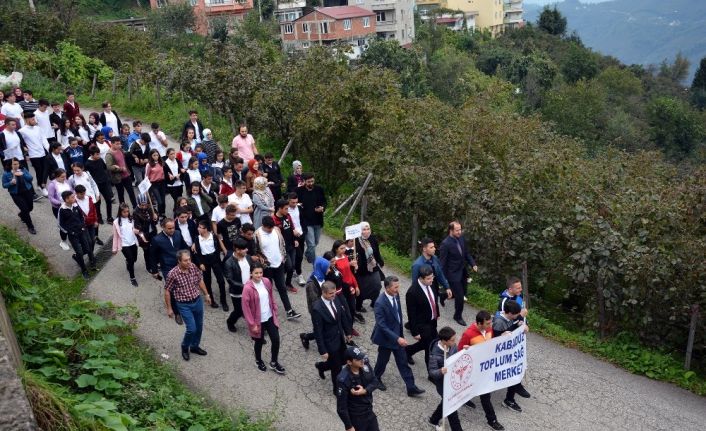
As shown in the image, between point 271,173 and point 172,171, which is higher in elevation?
point 172,171

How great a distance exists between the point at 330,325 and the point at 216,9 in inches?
2717

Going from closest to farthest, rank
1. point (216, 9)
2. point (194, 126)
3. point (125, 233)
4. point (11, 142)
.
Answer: point (125, 233), point (11, 142), point (194, 126), point (216, 9)

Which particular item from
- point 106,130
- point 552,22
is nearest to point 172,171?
point 106,130

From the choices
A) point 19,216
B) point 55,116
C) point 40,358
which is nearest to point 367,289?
point 40,358

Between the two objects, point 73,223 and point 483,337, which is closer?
point 483,337

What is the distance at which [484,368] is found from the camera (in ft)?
26.4

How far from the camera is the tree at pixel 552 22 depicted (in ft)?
312

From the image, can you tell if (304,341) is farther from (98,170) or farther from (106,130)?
(106,130)

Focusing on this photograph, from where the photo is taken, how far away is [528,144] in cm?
1449

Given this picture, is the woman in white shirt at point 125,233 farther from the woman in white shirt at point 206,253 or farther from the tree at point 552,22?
the tree at point 552,22

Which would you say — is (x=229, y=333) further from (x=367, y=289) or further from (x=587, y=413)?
(x=587, y=413)

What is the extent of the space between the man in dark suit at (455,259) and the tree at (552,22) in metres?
93.6

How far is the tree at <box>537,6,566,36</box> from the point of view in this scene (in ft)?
312

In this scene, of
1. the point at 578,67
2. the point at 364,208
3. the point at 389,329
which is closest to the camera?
the point at 389,329
